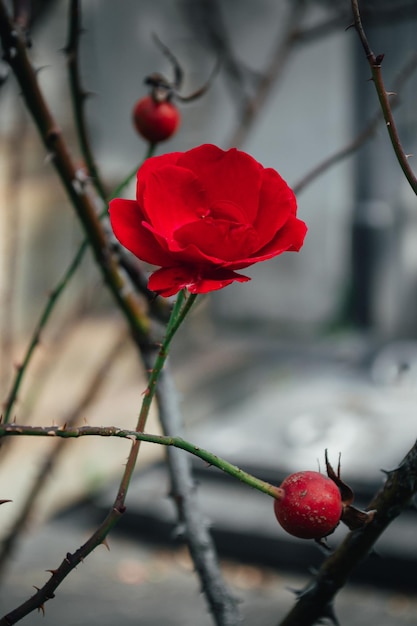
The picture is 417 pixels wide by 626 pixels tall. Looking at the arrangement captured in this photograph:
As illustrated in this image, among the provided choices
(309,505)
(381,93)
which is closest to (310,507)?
(309,505)

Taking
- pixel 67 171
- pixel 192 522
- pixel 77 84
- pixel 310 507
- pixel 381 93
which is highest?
pixel 77 84

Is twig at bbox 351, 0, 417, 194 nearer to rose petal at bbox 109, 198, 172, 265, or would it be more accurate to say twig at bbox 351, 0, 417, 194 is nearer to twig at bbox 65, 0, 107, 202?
rose petal at bbox 109, 198, 172, 265

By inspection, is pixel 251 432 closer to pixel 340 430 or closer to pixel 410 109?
pixel 340 430

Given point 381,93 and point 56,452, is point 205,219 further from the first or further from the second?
point 56,452

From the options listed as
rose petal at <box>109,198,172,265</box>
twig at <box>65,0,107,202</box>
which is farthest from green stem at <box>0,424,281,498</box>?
twig at <box>65,0,107,202</box>

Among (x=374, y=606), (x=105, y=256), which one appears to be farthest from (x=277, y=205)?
(x=374, y=606)

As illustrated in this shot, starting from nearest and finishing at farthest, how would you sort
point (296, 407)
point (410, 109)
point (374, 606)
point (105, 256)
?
point (105, 256) < point (374, 606) < point (296, 407) < point (410, 109)
